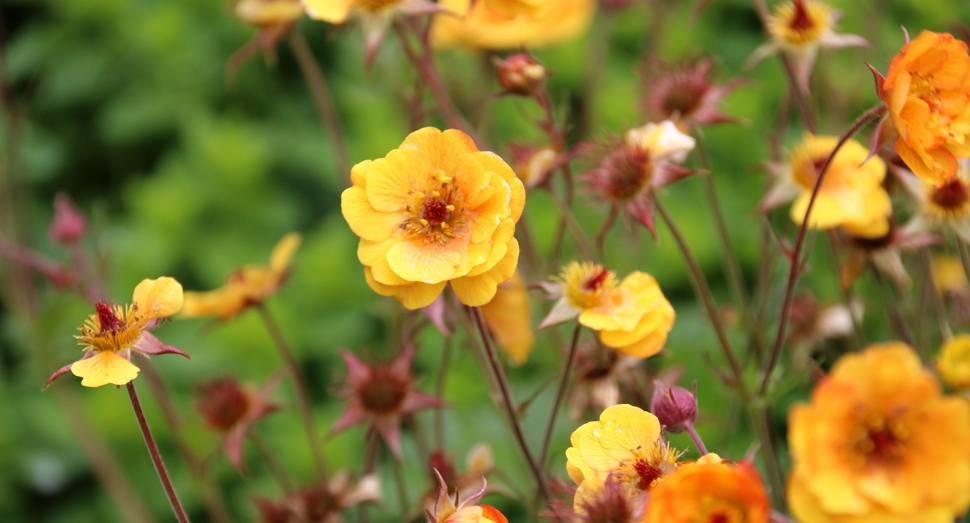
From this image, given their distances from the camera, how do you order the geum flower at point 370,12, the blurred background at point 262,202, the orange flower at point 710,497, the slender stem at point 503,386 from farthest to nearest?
the blurred background at point 262,202 < the geum flower at point 370,12 < the slender stem at point 503,386 < the orange flower at point 710,497

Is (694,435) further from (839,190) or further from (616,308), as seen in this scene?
(839,190)

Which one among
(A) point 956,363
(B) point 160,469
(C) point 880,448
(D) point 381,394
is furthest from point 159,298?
(A) point 956,363

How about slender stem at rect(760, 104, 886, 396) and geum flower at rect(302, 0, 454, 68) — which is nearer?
slender stem at rect(760, 104, 886, 396)

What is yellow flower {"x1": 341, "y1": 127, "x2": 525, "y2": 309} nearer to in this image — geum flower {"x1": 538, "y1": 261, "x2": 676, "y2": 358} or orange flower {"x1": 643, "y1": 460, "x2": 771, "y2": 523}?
geum flower {"x1": 538, "y1": 261, "x2": 676, "y2": 358}

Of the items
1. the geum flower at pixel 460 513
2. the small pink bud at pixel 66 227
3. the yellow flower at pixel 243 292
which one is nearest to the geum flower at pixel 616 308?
the geum flower at pixel 460 513

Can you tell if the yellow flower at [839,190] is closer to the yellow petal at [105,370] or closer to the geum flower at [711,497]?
the geum flower at [711,497]

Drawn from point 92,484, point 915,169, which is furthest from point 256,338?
point 915,169

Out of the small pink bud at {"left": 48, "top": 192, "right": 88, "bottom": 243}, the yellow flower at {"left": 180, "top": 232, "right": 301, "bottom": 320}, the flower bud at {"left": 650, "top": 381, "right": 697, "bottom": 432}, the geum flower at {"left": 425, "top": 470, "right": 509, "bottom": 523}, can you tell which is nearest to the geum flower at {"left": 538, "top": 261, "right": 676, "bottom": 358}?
the flower bud at {"left": 650, "top": 381, "right": 697, "bottom": 432}
